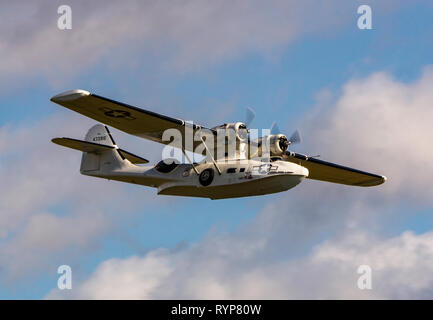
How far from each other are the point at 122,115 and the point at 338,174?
13.3m

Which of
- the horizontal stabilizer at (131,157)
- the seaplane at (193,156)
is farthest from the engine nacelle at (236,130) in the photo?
the horizontal stabilizer at (131,157)

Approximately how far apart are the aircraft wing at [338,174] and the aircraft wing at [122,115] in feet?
24.5

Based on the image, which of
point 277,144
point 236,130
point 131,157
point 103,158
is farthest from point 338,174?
point 103,158

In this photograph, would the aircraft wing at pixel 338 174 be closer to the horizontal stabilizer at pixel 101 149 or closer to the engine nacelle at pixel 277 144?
the engine nacelle at pixel 277 144

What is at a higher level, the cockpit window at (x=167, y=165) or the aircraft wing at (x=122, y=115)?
the aircraft wing at (x=122, y=115)

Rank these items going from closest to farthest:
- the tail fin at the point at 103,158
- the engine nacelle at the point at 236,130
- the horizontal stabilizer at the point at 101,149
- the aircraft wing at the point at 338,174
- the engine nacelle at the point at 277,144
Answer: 1. the engine nacelle at the point at 236,130
2. the engine nacelle at the point at 277,144
3. the horizontal stabilizer at the point at 101,149
4. the tail fin at the point at 103,158
5. the aircraft wing at the point at 338,174

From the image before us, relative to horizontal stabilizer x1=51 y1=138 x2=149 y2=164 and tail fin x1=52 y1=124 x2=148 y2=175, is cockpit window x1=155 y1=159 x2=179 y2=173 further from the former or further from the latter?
horizontal stabilizer x1=51 y1=138 x2=149 y2=164

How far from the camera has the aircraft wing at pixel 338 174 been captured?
136 feet

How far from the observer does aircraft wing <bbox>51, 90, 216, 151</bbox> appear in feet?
108

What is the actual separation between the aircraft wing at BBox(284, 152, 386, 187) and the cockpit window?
20.6 feet

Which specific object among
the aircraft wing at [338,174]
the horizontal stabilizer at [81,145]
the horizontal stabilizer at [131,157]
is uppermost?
the horizontal stabilizer at [81,145]

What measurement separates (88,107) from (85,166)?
6925mm

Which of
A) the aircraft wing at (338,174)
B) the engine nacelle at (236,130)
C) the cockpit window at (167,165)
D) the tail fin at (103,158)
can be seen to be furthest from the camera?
the aircraft wing at (338,174)

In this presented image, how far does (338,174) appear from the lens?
42969 mm
